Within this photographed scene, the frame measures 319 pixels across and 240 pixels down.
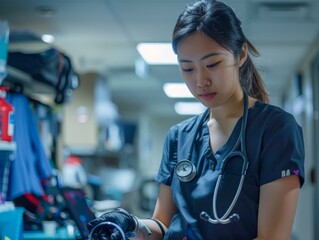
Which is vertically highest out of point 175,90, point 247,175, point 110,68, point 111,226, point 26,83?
point 110,68

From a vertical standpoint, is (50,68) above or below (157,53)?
below

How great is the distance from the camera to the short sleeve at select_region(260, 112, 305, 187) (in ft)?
3.82

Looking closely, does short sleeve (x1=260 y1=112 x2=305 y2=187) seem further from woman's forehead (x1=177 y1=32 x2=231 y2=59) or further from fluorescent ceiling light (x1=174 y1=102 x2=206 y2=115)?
fluorescent ceiling light (x1=174 y1=102 x2=206 y2=115)

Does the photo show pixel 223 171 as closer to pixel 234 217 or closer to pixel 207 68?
pixel 234 217

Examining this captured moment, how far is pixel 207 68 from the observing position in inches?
49.2

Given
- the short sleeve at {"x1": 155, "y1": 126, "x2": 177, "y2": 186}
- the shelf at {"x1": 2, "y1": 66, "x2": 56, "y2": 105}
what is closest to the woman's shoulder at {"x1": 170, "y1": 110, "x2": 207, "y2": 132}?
the short sleeve at {"x1": 155, "y1": 126, "x2": 177, "y2": 186}

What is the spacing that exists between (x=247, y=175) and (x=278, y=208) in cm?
11

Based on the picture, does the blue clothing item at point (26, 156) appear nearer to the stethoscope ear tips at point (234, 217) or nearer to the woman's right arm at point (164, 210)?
the woman's right arm at point (164, 210)

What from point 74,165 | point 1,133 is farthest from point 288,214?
point 74,165

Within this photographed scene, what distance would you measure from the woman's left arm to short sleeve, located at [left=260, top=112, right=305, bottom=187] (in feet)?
0.06

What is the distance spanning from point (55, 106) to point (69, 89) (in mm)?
269

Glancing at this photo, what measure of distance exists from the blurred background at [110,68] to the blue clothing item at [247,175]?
280mm

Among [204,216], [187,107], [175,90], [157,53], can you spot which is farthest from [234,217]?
[187,107]

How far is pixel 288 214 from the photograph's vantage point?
3.78 feet
